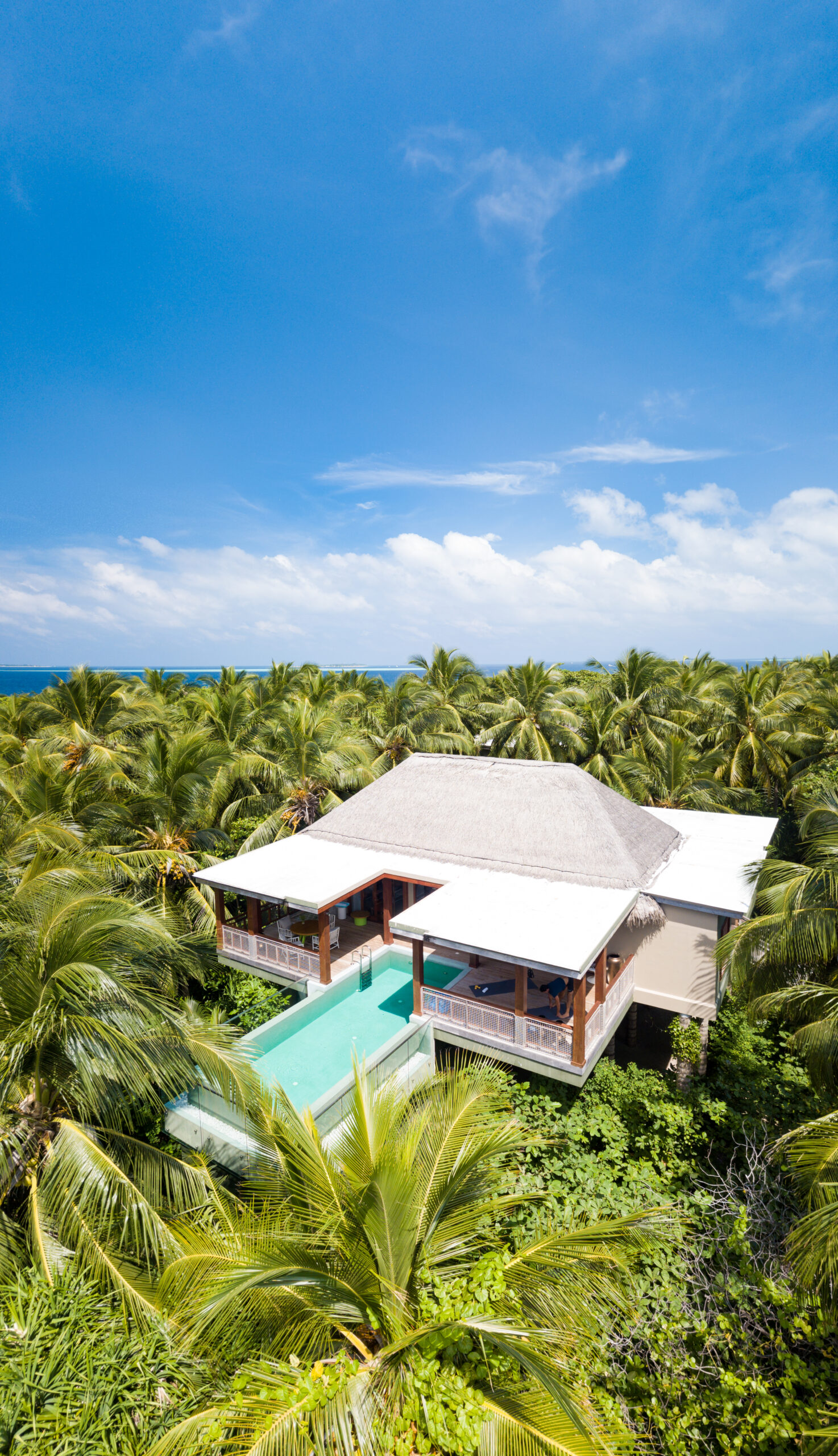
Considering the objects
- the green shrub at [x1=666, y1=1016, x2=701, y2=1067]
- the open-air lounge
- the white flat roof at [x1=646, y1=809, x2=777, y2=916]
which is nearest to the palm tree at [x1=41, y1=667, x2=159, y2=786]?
the open-air lounge

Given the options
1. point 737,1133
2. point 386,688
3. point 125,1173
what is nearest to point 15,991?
point 125,1173

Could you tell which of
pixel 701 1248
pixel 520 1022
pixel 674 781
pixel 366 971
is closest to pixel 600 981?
pixel 520 1022

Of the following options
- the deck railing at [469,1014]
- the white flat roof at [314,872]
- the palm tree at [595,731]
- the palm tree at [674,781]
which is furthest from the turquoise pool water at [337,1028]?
the palm tree at [595,731]

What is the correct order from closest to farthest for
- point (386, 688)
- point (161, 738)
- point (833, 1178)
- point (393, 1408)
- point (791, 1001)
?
point (393, 1408) < point (833, 1178) < point (791, 1001) < point (161, 738) < point (386, 688)

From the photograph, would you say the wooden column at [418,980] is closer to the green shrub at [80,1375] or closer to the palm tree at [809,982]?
the palm tree at [809,982]

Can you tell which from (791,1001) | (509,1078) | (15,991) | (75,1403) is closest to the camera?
(75,1403)

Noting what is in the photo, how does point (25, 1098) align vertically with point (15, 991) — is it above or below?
below

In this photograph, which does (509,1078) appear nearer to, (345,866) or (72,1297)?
(345,866)
